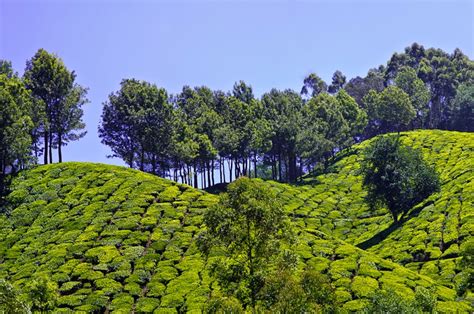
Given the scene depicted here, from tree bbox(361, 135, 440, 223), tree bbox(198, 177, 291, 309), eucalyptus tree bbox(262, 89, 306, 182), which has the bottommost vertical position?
tree bbox(198, 177, 291, 309)

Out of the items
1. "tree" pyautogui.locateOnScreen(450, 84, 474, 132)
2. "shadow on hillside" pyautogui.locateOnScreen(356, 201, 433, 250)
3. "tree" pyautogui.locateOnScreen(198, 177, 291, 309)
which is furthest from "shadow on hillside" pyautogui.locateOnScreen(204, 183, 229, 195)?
"tree" pyautogui.locateOnScreen(450, 84, 474, 132)

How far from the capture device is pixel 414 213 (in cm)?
8000

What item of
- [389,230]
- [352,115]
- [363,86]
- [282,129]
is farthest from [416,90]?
[389,230]

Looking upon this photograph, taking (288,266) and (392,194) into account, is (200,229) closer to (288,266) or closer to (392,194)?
(288,266)

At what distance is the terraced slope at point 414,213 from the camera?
6600cm

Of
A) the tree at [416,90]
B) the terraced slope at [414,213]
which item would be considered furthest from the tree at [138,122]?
the tree at [416,90]

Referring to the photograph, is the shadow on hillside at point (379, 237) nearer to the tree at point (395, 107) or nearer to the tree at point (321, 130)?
the tree at point (321, 130)

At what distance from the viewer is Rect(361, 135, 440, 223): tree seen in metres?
81.1

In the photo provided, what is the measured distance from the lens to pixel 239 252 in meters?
36.9

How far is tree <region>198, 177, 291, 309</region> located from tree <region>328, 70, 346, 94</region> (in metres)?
150

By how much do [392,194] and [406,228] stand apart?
24.0 ft

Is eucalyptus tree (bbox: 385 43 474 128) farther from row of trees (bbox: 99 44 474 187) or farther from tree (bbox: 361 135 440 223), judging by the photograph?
tree (bbox: 361 135 440 223)

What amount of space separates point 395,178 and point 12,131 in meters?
57.1

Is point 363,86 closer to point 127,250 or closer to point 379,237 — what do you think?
point 379,237
